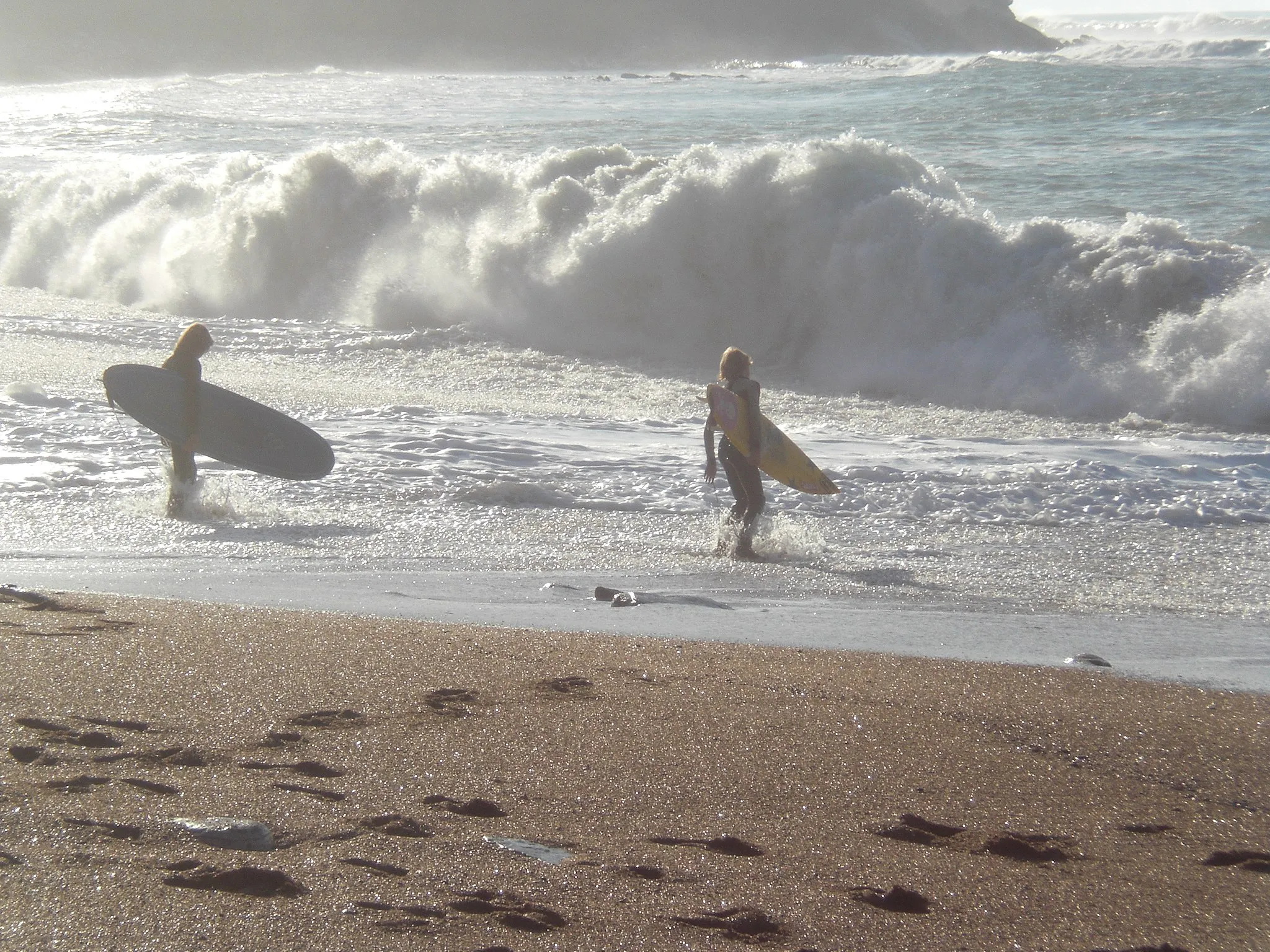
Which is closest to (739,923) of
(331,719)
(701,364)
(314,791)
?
(314,791)

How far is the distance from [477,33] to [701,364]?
90.9 m

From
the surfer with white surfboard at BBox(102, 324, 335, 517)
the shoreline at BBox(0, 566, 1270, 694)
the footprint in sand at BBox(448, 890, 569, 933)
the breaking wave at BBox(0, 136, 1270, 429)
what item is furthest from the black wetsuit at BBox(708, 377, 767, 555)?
the breaking wave at BBox(0, 136, 1270, 429)

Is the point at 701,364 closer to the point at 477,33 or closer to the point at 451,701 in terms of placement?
the point at 451,701

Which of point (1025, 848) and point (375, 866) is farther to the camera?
point (1025, 848)

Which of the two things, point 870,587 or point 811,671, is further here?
point 870,587

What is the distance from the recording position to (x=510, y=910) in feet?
8.29

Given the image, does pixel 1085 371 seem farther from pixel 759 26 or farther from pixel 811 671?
pixel 759 26

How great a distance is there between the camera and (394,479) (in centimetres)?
880

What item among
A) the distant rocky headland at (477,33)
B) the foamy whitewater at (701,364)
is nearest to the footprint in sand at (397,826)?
the foamy whitewater at (701,364)

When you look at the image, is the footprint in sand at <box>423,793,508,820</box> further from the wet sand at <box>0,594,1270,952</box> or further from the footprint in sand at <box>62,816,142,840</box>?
the footprint in sand at <box>62,816,142,840</box>

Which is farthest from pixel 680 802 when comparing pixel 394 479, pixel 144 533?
pixel 394 479

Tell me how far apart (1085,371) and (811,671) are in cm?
997

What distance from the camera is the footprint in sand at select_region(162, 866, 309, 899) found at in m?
2.50

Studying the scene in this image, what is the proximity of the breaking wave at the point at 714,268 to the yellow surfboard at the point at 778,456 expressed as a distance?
5839 millimetres
